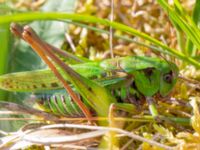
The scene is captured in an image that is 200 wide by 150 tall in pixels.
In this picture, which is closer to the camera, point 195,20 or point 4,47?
point 195,20

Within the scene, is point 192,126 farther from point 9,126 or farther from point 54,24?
point 54,24

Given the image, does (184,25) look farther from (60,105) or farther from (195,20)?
(60,105)

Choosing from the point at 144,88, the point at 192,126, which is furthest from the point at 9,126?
the point at 192,126

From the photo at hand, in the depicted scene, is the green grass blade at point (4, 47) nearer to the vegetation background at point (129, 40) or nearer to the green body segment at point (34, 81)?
the vegetation background at point (129, 40)

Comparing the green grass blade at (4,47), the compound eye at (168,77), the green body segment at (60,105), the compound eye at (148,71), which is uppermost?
the green grass blade at (4,47)

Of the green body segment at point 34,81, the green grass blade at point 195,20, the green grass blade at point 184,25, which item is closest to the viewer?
the green grass blade at point 184,25

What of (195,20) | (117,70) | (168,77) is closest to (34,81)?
(117,70)

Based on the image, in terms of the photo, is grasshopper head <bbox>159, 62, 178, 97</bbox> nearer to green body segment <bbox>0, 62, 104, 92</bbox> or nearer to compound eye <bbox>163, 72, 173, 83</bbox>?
compound eye <bbox>163, 72, 173, 83</bbox>

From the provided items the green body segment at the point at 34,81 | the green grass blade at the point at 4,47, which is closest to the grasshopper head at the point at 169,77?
the green body segment at the point at 34,81
